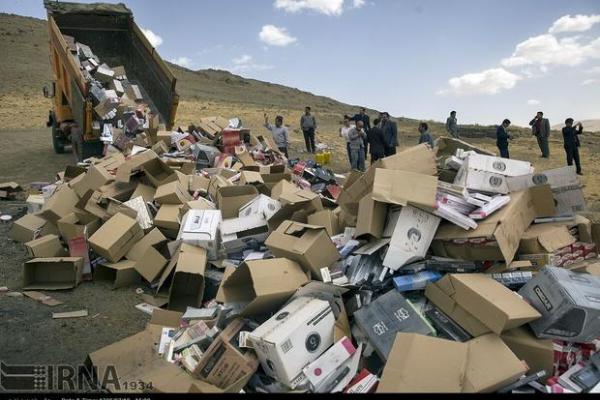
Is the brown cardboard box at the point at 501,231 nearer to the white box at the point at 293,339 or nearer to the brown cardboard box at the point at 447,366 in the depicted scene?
the brown cardboard box at the point at 447,366

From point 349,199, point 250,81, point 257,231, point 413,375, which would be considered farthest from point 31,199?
point 250,81

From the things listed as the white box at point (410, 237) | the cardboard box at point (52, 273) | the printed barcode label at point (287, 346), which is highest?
the white box at point (410, 237)

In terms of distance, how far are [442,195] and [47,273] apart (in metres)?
3.39

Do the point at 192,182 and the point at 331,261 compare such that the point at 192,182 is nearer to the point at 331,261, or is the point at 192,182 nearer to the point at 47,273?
the point at 47,273

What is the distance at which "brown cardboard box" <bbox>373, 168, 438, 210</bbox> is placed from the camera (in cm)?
329

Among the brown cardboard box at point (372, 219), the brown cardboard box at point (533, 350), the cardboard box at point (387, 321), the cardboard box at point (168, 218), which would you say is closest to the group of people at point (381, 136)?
the brown cardboard box at point (372, 219)

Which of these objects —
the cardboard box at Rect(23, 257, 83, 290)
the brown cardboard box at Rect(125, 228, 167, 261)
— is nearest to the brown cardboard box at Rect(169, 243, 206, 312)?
the brown cardboard box at Rect(125, 228, 167, 261)

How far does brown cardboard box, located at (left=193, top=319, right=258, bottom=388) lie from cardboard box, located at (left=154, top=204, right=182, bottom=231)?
6.43ft

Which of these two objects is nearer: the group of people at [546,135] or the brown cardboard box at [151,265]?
the brown cardboard box at [151,265]

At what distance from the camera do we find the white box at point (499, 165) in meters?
3.85

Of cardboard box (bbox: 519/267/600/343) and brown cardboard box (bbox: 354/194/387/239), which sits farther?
brown cardboard box (bbox: 354/194/387/239)

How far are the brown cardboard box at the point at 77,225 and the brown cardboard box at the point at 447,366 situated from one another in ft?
10.9

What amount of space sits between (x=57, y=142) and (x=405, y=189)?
8944 mm

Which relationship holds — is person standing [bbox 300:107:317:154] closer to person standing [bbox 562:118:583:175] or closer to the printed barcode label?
person standing [bbox 562:118:583:175]
